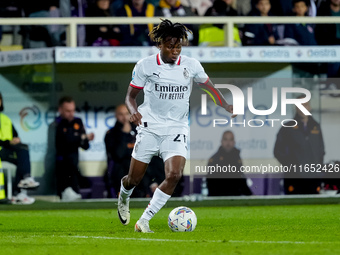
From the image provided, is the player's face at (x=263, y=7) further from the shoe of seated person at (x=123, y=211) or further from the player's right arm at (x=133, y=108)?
the player's right arm at (x=133, y=108)

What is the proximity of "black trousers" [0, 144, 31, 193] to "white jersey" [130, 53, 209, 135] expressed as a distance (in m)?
5.94

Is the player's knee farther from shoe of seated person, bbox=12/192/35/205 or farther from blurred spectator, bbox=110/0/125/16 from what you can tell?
blurred spectator, bbox=110/0/125/16

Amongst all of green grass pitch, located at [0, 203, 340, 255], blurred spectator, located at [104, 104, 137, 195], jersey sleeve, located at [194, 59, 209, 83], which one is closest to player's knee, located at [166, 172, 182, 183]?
green grass pitch, located at [0, 203, 340, 255]

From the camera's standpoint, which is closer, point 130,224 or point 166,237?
point 166,237

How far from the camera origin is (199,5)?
53.3 feet

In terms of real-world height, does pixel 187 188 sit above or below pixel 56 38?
below

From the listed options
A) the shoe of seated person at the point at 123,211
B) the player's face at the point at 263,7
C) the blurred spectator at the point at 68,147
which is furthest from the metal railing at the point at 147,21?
the shoe of seated person at the point at 123,211

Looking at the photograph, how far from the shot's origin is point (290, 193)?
15.5 meters

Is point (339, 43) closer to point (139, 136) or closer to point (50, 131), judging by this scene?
point (50, 131)

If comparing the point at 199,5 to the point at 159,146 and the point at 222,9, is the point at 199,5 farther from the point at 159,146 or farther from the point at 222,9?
the point at 159,146

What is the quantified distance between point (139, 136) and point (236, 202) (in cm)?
602

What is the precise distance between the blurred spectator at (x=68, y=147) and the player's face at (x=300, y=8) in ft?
14.9

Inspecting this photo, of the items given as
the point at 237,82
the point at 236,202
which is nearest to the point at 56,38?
the point at 237,82

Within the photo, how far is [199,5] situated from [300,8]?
1.88m
